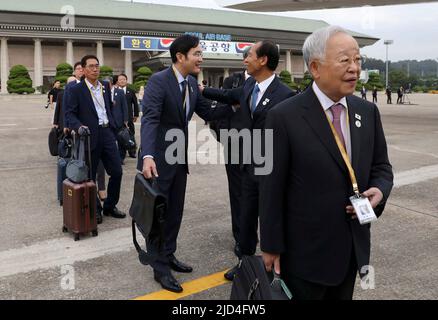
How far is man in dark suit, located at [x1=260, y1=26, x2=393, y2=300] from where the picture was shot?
6.56ft

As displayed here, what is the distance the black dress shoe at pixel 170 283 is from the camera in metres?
3.48

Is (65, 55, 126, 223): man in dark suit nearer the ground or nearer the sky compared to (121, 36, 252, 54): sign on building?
nearer the ground

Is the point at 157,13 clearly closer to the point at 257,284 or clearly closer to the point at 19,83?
the point at 19,83

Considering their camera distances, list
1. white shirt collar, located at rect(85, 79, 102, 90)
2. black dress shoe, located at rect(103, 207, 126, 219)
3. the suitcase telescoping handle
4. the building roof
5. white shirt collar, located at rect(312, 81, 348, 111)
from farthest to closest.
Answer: the building roof, black dress shoe, located at rect(103, 207, 126, 219), white shirt collar, located at rect(85, 79, 102, 90), the suitcase telescoping handle, white shirt collar, located at rect(312, 81, 348, 111)

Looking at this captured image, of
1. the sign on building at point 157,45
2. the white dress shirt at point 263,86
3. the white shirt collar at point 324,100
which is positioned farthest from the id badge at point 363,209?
the sign on building at point 157,45

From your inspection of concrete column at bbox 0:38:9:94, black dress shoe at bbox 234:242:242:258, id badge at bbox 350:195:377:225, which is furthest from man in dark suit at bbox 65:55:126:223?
concrete column at bbox 0:38:9:94

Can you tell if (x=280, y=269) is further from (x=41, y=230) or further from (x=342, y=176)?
(x=41, y=230)

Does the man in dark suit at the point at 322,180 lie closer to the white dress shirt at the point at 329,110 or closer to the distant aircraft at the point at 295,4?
the white dress shirt at the point at 329,110

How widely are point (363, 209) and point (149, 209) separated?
5.37 ft

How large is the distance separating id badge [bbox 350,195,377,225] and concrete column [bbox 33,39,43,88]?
64.9 m

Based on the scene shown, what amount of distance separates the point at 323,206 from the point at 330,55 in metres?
0.71

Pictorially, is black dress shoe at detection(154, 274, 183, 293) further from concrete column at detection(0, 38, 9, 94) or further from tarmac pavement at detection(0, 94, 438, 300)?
concrete column at detection(0, 38, 9, 94)

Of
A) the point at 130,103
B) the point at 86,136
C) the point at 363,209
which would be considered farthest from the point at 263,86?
the point at 130,103
